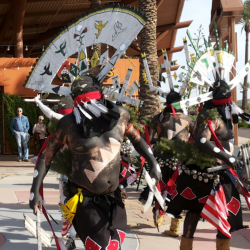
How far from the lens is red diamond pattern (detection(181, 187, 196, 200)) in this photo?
459cm

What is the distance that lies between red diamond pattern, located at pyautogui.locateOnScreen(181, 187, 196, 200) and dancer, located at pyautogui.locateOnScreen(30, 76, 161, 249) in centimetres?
105

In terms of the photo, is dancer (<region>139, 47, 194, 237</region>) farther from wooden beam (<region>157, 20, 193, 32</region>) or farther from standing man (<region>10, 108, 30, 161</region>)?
wooden beam (<region>157, 20, 193, 32</region>)

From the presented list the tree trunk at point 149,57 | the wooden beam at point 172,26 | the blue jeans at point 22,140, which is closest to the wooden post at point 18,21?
the blue jeans at point 22,140

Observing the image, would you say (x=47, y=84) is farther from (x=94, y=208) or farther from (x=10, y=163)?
(x=10, y=163)

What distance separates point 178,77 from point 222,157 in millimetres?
3402

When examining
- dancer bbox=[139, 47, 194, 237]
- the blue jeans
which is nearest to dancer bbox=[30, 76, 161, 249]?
dancer bbox=[139, 47, 194, 237]

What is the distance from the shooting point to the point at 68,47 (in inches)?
180

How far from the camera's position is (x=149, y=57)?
11.2 metres

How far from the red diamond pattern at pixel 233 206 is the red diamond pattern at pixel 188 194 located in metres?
0.38

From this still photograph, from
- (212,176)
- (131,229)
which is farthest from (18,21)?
(212,176)

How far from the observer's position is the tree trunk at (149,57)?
1101 cm

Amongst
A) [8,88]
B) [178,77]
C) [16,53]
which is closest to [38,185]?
[178,77]

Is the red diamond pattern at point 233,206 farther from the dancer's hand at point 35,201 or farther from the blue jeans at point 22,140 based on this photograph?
the blue jeans at point 22,140

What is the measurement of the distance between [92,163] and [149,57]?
7.84m
